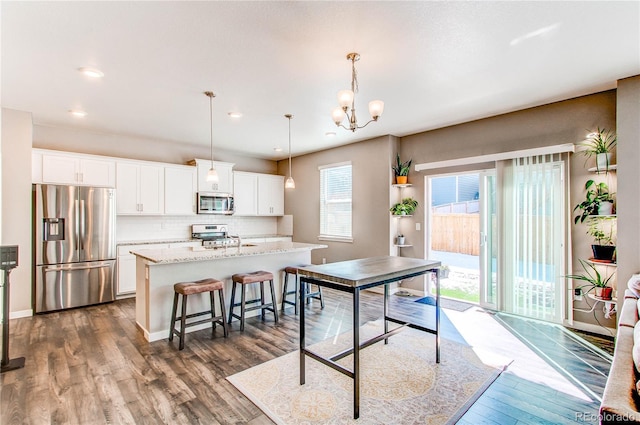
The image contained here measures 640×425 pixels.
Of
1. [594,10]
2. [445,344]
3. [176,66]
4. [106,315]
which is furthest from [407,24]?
[106,315]

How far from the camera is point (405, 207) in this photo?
210 inches

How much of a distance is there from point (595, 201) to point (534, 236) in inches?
31.3

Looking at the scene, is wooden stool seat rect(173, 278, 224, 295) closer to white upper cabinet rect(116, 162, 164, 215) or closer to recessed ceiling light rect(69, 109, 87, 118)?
white upper cabinet rect(116, 162, 164, 215)

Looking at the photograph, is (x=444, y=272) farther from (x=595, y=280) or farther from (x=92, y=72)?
(x=92, y=72)

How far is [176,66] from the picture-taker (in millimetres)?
2979

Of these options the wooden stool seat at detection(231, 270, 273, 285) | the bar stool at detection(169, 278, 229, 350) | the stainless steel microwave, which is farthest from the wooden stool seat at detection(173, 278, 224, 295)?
the stainless steel microwave

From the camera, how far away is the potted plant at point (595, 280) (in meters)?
3.43

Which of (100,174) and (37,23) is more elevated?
(37,23)

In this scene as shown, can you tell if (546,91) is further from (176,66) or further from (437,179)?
(176,66)

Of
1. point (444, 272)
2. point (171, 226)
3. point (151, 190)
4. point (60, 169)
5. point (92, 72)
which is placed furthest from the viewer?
point (171, 226)

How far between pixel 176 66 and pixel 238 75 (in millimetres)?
565

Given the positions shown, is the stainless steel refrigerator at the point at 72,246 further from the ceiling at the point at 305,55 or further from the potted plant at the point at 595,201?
the potted plant at the point at 595,201

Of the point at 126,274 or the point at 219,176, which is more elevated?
the point at 219,176

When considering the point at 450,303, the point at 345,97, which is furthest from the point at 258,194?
the point at 345,97
